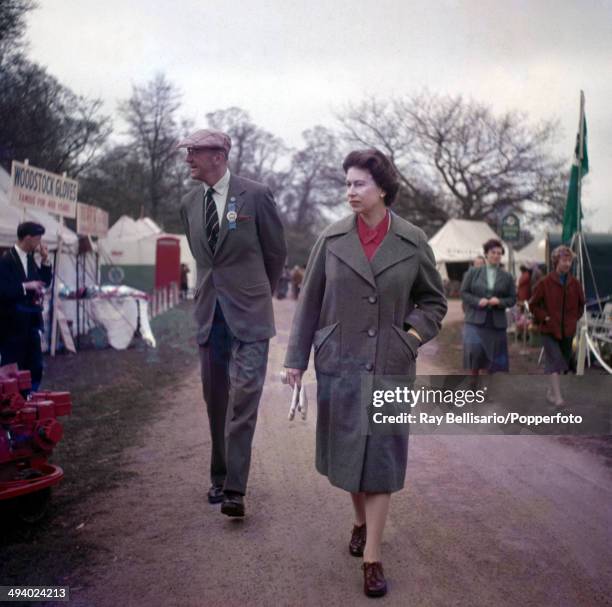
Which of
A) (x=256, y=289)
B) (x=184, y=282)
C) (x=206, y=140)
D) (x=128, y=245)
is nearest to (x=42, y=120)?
(x=206, y=140)

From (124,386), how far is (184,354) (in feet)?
13.4

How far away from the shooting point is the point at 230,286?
14.7ft

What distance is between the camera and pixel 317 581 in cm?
339

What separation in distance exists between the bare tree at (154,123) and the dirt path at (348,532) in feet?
17.2

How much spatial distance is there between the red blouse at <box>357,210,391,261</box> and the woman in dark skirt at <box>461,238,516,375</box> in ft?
15.2

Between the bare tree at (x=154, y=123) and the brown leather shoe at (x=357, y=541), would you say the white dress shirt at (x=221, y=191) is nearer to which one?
the brown leather shoe at (x=357, y=541)

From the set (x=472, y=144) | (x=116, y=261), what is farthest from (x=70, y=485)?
(x=116, y=261)

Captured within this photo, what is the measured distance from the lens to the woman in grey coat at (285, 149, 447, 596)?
3.43 metres

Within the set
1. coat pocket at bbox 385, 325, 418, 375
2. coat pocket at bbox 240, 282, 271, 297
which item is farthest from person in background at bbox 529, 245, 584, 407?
coat pocket at bbox 385, 325, 418, 375

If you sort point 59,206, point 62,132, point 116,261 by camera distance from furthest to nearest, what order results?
point 116,261, point 62,132, point 59,206

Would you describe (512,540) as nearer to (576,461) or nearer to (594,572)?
(594,572)

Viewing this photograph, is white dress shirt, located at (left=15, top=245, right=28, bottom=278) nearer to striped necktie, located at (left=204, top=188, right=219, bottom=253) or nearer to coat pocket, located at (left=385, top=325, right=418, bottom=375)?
striped necktie, located at (left=204, top=188, right=219, bottom=253)

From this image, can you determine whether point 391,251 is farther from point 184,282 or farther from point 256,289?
point 184,282

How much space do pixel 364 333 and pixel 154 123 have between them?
513 inches
